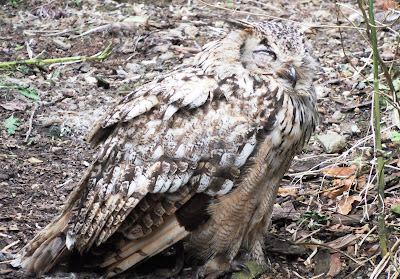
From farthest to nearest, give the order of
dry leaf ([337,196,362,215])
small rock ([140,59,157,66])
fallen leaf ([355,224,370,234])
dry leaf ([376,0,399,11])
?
dry leaf ([376,0,399,11]) → small rock ([140,59,157,66]) → dry leaf ([337,196,362,215]) → fallen leaf ([355,224,370,234])

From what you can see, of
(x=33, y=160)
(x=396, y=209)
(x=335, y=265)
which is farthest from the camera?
(x=33, y=160)

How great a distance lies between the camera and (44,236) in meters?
3.67

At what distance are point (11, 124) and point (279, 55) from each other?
262 centimetres

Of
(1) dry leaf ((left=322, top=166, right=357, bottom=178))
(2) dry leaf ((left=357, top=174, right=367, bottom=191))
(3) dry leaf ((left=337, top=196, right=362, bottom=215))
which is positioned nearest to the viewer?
(3) dry leaf ((left=337, top=196, right=362, bottom=215))

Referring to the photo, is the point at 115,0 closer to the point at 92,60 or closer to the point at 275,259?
the point at 92,60

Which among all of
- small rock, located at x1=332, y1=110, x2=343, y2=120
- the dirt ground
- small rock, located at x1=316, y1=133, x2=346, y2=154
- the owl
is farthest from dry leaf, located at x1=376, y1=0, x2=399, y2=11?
the owl

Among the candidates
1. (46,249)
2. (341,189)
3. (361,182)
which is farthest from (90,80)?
(361,182)

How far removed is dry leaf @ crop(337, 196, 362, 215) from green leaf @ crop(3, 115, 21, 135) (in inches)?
108

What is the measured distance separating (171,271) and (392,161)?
76.0 inches

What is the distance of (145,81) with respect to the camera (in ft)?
19.5

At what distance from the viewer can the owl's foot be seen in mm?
3785

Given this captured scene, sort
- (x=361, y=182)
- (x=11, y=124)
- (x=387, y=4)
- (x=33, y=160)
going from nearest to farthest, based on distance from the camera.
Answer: (x=361, y=182)
(x=33, y=160)
(x=11, y=124)
(x=387, y=4)

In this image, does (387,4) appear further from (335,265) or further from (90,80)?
(335,265)

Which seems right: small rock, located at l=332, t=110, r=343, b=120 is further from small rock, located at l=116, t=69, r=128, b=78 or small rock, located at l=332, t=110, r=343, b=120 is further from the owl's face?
small rock, located at l=116, t=69, r=128, b=78
